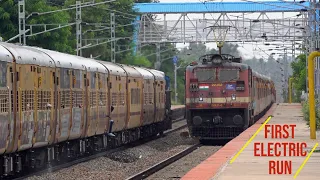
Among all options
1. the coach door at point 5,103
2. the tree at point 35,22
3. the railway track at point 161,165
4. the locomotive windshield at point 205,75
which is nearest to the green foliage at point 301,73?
the tree at point 35,22

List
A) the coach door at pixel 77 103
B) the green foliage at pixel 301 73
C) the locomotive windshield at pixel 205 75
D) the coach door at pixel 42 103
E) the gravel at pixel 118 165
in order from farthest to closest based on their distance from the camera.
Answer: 1. the green foliage at pixel 301 73
2. the locomotive windshield at pixel 205 75
3. the coach door at pixel 77 103
4. the gravel at pixel 118 165
5. the coach door at pixel 42 103

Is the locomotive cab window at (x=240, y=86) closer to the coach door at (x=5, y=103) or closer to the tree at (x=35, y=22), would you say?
the coach door at (x=5, y=103)

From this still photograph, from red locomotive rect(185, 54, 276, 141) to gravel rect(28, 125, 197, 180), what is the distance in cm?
172

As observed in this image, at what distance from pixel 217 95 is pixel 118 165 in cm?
908

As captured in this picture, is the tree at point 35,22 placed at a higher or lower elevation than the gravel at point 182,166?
higher

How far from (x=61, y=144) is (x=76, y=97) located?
1346 mm

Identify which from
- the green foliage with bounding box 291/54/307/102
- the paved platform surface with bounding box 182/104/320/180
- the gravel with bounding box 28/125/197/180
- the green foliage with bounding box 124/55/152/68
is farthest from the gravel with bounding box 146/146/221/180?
the green foliage with bounding box 124/55/152/68

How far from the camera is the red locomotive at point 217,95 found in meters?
34.5

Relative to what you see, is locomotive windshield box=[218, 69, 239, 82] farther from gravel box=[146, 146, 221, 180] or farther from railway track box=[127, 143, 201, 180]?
gravel box=[146, 146, 221, 180]

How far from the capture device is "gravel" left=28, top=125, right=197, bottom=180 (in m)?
21.7

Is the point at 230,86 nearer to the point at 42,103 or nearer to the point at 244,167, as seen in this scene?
the point at 42,103

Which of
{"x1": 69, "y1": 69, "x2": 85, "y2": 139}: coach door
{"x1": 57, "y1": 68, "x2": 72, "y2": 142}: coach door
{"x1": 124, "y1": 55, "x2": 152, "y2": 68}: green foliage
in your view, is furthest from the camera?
{"x1": 124, "y1": 55, "x2": 152, "y2": 68}: green foliage

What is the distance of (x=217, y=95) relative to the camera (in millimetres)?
34500

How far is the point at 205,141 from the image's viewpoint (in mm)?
36719
